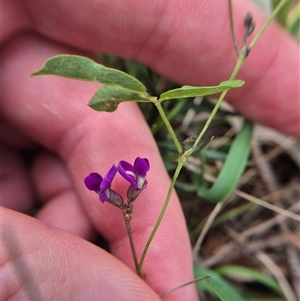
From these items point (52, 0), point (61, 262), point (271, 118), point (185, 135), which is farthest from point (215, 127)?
point (61, 262)

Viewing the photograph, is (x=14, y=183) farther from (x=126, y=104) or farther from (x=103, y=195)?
(x=103, y=195)

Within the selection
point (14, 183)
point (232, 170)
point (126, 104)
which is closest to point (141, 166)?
point (126, 104)

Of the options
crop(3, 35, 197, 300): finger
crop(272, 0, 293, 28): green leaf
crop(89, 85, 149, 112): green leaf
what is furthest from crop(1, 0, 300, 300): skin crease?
crop(89, 85, 149, 112): green leaf

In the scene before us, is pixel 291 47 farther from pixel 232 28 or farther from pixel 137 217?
pixel 137 217

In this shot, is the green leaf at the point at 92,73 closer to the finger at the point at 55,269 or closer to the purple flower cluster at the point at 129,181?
the purple flower cluster at the point at 129,181

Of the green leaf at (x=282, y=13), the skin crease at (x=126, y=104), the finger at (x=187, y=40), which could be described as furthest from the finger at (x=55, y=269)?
the green leaf at (x=282, y=13)

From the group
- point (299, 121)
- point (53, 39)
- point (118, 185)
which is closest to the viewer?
point (118, 185)

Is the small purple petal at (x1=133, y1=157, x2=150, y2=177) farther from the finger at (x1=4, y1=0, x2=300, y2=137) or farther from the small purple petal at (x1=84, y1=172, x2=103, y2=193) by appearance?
the finger at (x1=4, y1=0, x2=300, y2=137)

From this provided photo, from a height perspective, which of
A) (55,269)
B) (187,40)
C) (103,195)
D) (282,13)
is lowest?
(55,269)
